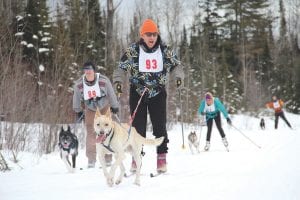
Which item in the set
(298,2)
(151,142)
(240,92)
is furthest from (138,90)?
(298,2)

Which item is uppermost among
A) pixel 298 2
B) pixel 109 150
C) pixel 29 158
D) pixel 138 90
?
pixel 298 2

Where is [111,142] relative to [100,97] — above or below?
below

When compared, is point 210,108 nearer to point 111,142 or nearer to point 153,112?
point 153,112

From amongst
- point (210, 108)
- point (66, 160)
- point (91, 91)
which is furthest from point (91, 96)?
point (210, 108)

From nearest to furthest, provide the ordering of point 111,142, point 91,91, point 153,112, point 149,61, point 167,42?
point 111,142 < point 149,61 < point 153,112 < point 91,91 < point 167,42

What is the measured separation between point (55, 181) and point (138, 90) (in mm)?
1596

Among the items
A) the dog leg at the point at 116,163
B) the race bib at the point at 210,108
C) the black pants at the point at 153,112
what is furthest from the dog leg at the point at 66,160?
the race bib at the point at 210,108

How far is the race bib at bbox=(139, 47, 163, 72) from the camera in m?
5.36

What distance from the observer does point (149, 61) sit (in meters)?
5.36

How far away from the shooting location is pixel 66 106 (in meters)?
9.76

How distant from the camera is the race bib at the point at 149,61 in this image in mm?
5363

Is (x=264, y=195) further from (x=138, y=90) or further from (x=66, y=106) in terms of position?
(x=66, y=106)

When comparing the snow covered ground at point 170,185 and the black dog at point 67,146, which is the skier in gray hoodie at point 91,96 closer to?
the black dog at point 67,146

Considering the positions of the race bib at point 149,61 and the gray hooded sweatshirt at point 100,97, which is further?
the gray hooded sweatshirt at point 100,97
